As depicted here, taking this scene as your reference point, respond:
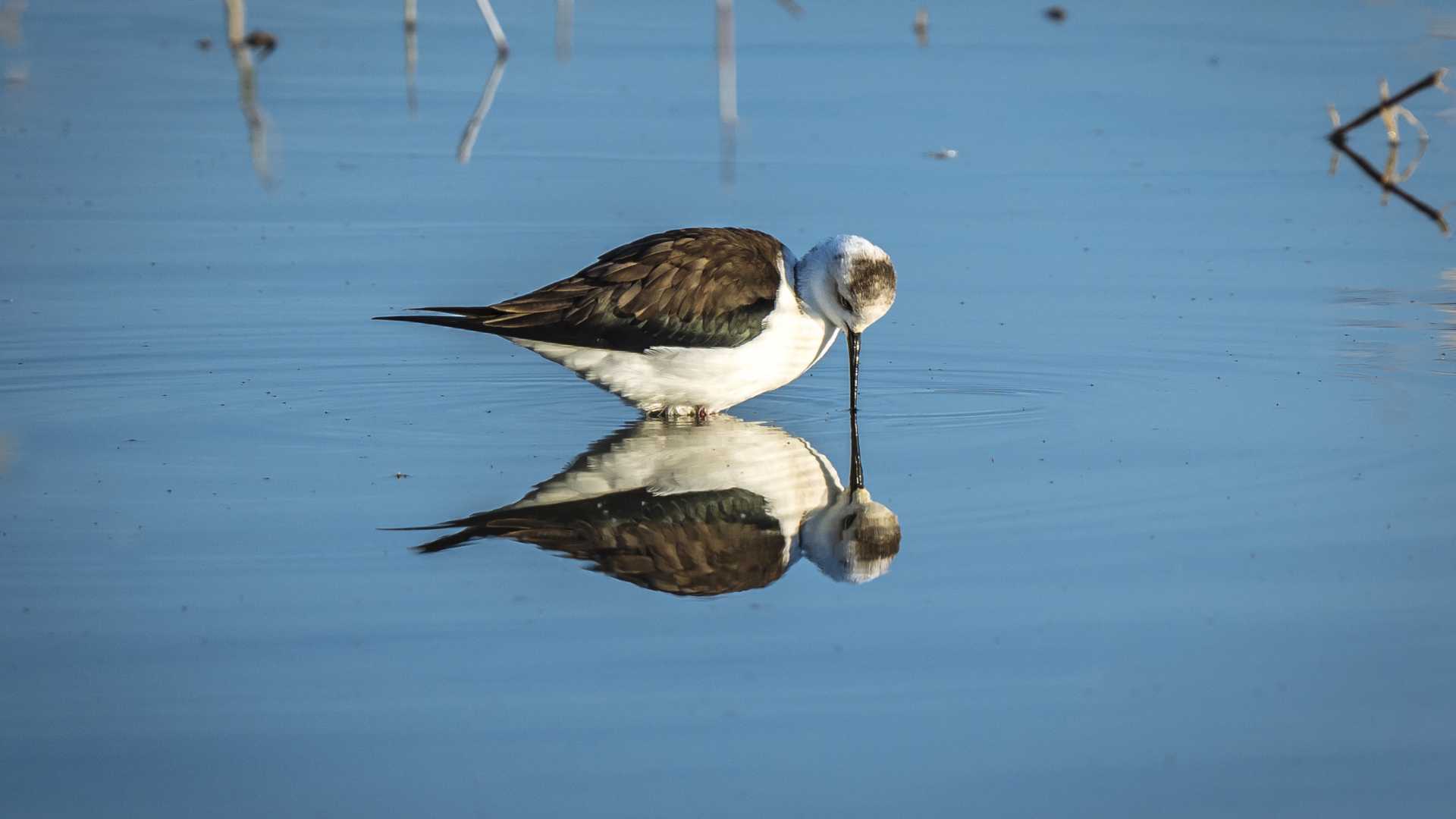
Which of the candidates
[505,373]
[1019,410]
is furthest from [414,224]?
[1019,410]

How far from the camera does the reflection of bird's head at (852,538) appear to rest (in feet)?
19.7

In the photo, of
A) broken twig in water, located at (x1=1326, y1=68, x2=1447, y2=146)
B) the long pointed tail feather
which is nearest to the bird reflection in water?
the long pointed tail feather

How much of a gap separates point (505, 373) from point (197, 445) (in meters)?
1.77

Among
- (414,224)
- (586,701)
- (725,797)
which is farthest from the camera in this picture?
(414,224)

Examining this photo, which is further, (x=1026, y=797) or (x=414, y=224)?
(x=414, y=224)

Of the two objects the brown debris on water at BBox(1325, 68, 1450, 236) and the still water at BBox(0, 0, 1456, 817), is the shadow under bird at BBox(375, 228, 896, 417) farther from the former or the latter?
the brown debris on water at BBox(1325, 68, 1450, 236)

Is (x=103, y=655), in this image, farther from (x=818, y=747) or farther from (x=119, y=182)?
(x=119, y=182)

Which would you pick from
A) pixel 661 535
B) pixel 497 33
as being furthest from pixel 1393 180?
pixel 661 535

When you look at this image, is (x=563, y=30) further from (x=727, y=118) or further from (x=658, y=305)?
(x=658, y=305)

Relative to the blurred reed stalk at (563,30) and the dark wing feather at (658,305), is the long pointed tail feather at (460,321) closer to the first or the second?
the dark wing feather at (658,305)

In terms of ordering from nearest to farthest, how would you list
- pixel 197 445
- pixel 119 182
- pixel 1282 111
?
pixel 197 445
pixel 119 182
pixel 1282 111

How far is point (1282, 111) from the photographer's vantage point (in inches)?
498

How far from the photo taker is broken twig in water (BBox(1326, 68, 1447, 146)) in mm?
10953

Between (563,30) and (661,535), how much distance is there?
334 inches
